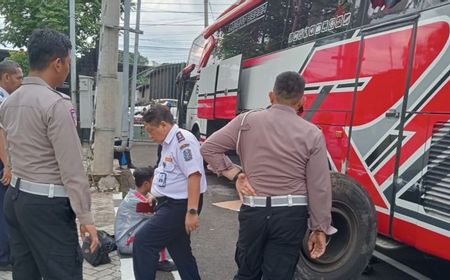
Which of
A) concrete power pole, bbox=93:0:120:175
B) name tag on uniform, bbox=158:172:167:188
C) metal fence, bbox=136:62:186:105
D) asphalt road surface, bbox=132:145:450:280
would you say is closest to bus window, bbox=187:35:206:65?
concrete power pole, bbox=93:0:120:175

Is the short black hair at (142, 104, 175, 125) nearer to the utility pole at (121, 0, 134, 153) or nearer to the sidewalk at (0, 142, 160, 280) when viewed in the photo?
the sidewalk at (0, 142, 160, 280)

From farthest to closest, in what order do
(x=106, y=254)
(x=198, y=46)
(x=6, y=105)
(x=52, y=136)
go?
(x=198, y=46) < (x=106, y=254) < (x=6, y=105) < (x=52, y=136)

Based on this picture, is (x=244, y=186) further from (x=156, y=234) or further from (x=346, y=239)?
(x=346, y=239)

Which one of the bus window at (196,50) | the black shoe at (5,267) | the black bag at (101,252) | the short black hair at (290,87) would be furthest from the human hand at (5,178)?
the bus window at (196,50)

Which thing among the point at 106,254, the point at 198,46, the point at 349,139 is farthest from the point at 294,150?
the point at 198,46

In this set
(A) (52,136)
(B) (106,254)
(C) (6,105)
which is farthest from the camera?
(B) (106,254)

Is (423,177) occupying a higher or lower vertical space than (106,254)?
higher

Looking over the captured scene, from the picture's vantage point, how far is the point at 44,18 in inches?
619

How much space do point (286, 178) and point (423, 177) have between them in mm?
1667

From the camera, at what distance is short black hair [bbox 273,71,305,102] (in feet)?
9.47

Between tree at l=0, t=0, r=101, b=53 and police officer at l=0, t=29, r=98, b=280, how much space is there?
44.5ft

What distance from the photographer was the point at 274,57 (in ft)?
23.7

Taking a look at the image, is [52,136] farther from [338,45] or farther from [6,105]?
[338,45]

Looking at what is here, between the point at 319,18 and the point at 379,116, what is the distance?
2.10 metres
